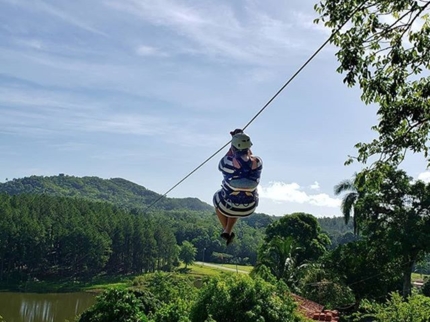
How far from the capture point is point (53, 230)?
51.4 meters

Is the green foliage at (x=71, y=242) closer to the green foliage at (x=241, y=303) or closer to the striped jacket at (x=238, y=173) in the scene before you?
the green foliage at (x=241, y=303)

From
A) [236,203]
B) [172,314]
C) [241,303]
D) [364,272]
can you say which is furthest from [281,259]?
[236,203]

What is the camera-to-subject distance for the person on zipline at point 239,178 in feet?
13.6

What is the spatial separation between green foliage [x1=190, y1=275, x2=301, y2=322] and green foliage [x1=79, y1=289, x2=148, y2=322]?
6.02 feet

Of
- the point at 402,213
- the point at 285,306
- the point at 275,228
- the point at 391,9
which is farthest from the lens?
the point at 275,228

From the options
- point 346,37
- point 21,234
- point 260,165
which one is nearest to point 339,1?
point 346,37

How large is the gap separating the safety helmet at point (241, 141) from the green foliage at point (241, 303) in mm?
6731

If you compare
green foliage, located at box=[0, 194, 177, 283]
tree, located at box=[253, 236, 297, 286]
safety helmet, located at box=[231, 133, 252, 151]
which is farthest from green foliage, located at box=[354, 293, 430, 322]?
green foliage, located at box=[0, 194, 177, 283]

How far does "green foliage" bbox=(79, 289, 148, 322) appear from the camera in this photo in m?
11.7

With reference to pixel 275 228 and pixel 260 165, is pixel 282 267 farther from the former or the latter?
pixel 260 165

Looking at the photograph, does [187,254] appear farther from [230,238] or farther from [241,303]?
[230,238]

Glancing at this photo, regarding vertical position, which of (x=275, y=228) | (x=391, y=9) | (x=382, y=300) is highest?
(x=391, y=9)

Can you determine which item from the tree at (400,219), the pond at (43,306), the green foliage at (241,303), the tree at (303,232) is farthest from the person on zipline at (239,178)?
the pond at (43,306)

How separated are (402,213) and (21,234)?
137 ft
